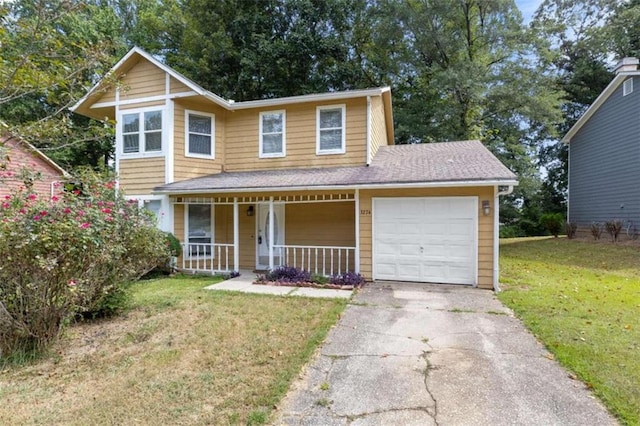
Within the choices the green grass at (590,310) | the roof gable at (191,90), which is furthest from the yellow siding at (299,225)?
the green grass at (590,310)

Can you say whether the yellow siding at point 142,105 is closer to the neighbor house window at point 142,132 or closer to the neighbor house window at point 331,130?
the neighbor house window at point 142,132

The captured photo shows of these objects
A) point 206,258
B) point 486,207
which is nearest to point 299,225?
point 206,258

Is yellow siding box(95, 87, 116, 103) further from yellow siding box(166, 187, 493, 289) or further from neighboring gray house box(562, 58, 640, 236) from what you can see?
neighboring gray house box(562, 58, 640, 236)

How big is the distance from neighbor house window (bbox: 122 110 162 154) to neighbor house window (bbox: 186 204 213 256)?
7.11 ft

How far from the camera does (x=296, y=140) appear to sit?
10.8 meters

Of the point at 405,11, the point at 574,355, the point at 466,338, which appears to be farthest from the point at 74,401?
the point at 405,11

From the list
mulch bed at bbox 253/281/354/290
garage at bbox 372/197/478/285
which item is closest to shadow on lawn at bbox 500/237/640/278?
garage at bbox 372/197/478/285

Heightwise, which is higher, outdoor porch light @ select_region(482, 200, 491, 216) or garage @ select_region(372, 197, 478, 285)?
outdoor porch light @ select_region(482, 200, 491, 216)

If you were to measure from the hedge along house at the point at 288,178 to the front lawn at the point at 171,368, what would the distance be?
10.8 feet

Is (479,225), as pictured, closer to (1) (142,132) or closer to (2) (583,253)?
(2) (583,253)

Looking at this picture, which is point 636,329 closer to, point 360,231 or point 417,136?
point 360,231

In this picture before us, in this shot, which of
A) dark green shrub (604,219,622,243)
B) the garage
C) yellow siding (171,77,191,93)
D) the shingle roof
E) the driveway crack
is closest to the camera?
the driveway crack

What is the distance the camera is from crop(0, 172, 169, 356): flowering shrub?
12.7 ft

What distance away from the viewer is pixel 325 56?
1947 centimetres
